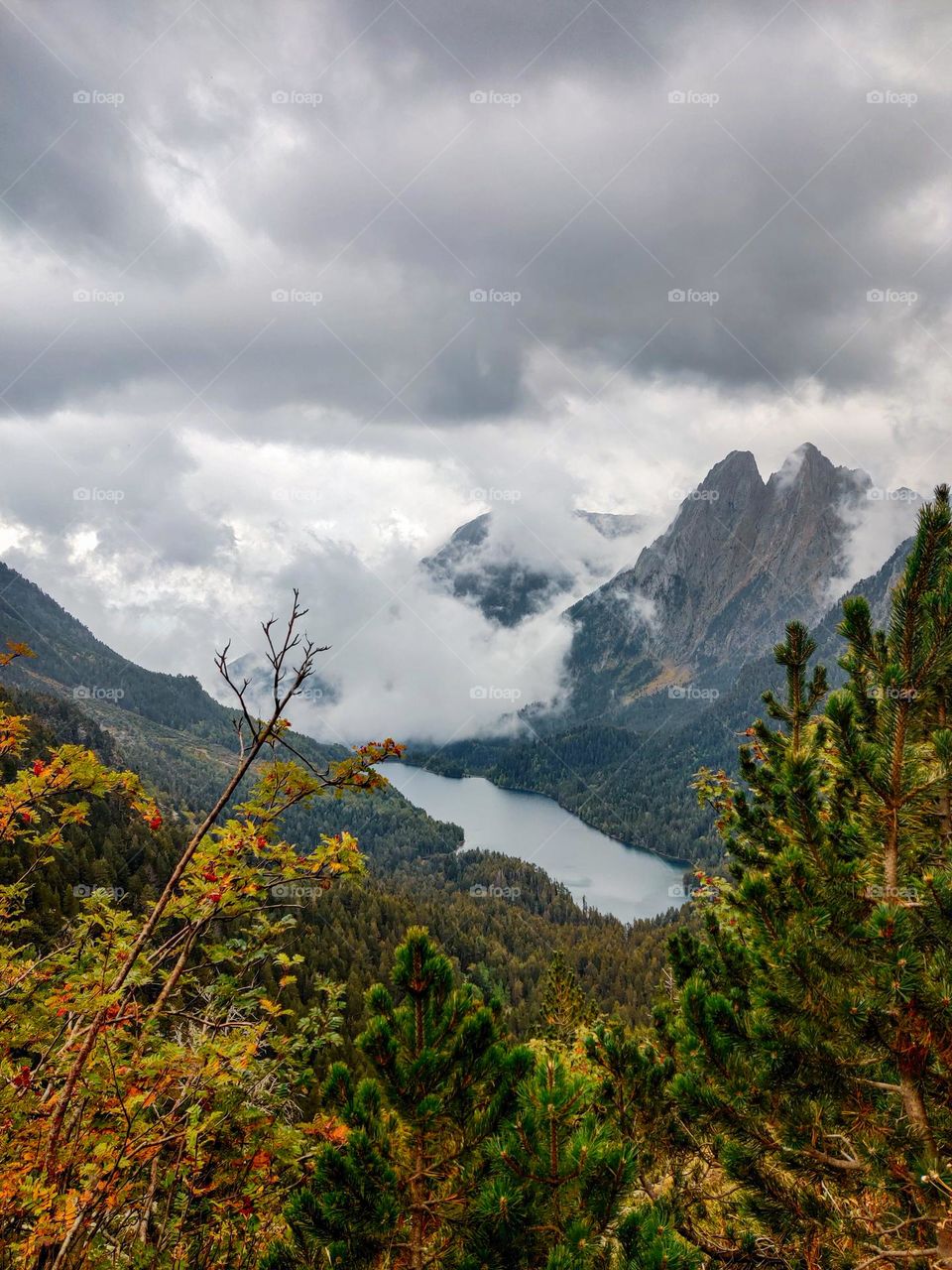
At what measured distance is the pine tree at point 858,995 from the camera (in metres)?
4.50

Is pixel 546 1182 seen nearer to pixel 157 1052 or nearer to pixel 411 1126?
pixel 411 1126

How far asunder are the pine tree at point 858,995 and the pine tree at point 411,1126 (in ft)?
6.53

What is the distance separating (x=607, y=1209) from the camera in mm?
4102

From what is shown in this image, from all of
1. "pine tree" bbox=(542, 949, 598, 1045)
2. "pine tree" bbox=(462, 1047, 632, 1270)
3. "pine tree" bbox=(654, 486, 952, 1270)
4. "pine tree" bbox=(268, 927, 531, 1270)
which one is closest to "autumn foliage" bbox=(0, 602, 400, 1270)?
"pine tree" bbox=(268, 927, 531, 1270)

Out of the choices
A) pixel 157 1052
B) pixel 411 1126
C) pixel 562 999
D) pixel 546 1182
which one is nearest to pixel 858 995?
pixel 546 1182

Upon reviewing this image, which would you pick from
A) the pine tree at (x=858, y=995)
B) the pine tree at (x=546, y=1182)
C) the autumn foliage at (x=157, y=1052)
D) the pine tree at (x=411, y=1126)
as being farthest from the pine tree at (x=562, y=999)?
the pine tree at (x=546, y=1182)

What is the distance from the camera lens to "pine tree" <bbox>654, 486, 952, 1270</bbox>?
177 inches

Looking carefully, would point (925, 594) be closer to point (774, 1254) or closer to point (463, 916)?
point (774, 1254)

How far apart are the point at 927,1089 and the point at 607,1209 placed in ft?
9.96

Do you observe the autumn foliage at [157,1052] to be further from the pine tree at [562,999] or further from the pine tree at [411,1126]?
the pine tree at [562,999]

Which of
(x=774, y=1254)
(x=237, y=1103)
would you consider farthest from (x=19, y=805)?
(x=774, y=1254)

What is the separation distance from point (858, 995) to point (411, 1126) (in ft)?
11.8

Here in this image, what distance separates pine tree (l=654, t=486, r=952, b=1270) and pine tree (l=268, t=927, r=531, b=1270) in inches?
78.4

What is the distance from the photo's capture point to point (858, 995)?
4594mm
